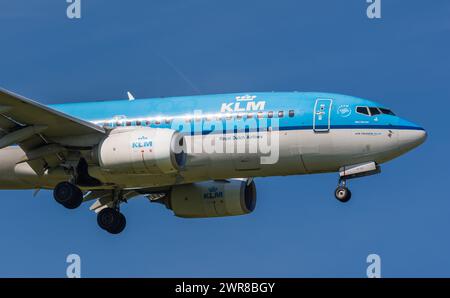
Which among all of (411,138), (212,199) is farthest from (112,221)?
(411,138)

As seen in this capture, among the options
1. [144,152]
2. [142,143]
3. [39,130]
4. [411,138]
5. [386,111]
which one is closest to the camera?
[144,152]

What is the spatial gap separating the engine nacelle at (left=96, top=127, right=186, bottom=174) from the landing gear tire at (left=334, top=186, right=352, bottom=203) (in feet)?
18.7

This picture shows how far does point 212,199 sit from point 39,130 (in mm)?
8387

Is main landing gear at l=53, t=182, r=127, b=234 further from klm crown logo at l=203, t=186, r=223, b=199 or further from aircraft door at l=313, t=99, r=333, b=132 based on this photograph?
aircraft door at l=313, t=99, r=333, b=132

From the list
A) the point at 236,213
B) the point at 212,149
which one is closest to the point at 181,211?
the point at 236,213

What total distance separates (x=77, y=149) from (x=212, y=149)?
508 centimetres

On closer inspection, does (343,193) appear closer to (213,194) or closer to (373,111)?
(373,111)

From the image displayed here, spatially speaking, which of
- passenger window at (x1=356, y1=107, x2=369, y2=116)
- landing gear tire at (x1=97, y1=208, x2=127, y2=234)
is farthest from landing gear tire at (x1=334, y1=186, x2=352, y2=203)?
landing gear tire at (x1=97, y1=208, x2=127, y2=234)

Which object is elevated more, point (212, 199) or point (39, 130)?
Result: point (39, 130)

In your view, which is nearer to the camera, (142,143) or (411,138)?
(142,143)

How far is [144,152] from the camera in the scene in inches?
2076

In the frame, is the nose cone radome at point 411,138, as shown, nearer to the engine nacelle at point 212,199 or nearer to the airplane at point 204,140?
the airplane at point 204,140

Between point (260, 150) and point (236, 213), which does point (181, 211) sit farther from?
point (260, 150)

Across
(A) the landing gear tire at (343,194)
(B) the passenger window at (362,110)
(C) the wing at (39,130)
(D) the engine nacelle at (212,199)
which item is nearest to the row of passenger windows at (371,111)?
(B) the passenger window at (362,110)
